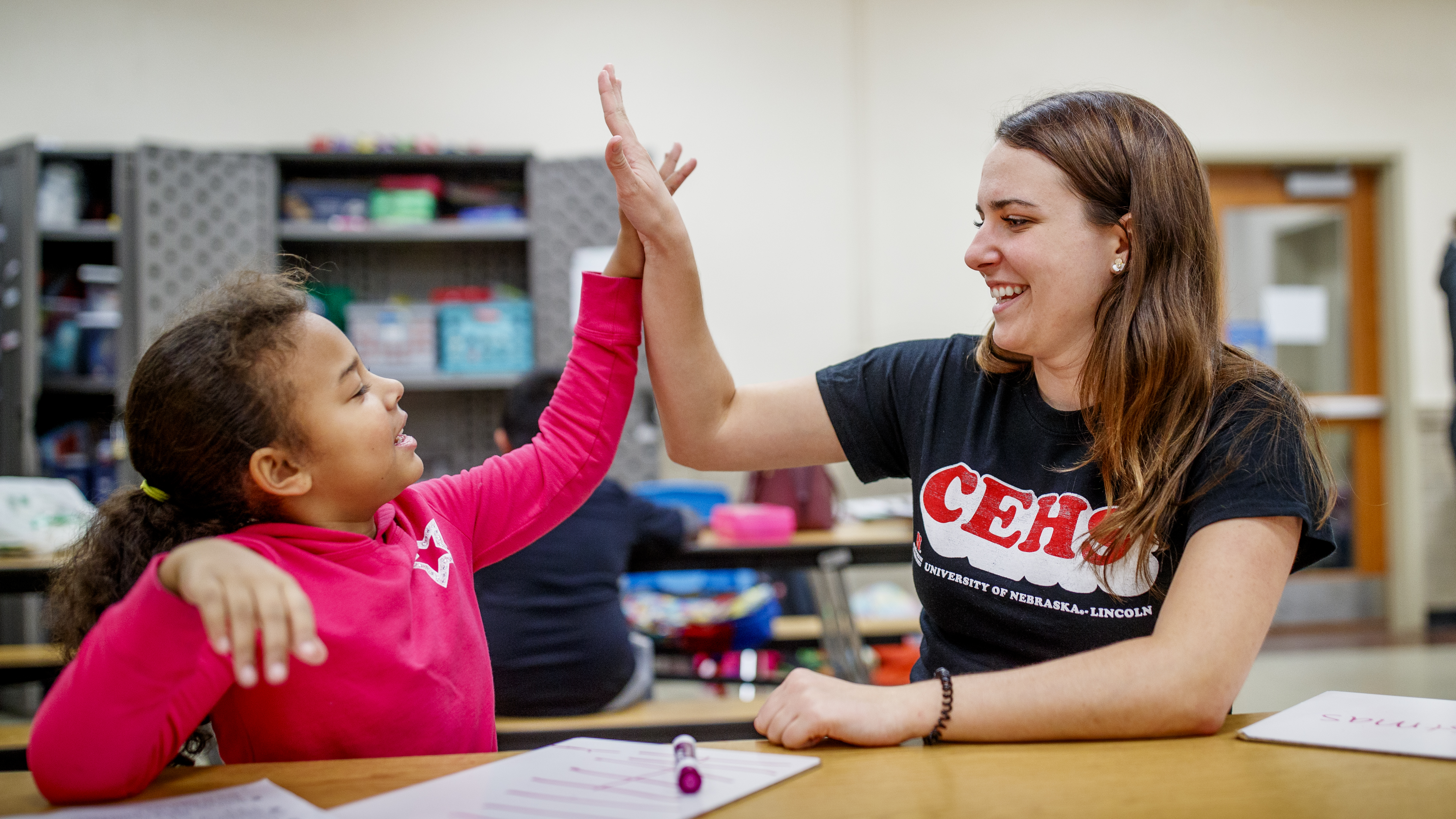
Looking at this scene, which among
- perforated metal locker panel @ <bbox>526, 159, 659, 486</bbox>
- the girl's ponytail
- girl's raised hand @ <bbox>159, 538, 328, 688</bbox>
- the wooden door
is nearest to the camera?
girl's raised hand @ <bbox>159, 538, 328, 688</bbox>

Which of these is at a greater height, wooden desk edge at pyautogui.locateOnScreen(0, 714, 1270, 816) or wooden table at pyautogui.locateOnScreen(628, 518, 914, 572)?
wooden desk edge at pyautogui.locateOnScreen(0, 714, 1270, 816)

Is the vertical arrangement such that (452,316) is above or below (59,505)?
above

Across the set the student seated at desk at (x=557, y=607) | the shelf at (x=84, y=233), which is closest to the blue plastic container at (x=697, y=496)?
the student seated at desk at (x=557, y=607)

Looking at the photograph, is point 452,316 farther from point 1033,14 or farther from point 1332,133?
point 1332,133

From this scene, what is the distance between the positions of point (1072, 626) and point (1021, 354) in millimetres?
343

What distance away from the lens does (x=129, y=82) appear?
456cm

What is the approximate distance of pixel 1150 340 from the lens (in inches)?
43.1

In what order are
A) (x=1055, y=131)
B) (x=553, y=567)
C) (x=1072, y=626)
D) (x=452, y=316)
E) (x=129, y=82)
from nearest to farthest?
(x=1072, y=626) → (x=1055, y=131) → (x=553, y=567) → (x=452, y=316) → (x=129, y=82)

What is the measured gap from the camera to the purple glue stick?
2.34ft

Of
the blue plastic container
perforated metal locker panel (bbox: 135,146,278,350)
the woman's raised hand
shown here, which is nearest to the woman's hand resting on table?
the woman's raised hand

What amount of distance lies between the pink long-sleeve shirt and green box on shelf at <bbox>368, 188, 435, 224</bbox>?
3.27m

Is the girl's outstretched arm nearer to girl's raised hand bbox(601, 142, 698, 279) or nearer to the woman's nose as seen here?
girl's raised hand bbox(601, 142, 698, 279)

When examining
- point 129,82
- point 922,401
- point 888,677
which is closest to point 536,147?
point 129,82

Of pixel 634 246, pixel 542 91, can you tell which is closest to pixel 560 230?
pixel 542 91
